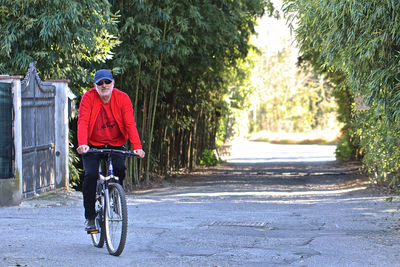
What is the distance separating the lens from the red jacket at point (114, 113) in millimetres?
6609

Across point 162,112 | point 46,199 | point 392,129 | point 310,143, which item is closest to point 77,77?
point 46,199

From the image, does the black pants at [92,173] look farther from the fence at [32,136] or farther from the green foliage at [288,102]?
the green foliage at [288,102]

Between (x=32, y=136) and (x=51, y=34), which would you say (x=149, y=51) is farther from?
(x=32, y=136)

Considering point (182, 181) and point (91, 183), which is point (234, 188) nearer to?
point (182, 181)

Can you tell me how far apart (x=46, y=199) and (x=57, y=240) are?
4465 mm

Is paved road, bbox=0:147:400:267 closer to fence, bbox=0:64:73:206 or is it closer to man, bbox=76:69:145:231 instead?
fence, bbox=0:64:73:206

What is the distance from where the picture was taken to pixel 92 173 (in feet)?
22.1

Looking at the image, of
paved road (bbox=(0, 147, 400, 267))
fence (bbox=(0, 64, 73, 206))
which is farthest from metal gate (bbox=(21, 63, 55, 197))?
paved road (bbox=(0, 147, 400, 267))

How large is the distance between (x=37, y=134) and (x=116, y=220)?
18.5 feet

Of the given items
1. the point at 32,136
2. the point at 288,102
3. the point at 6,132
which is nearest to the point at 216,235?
the point at 6,132

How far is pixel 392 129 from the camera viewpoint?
376 inches

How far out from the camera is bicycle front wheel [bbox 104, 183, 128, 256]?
249 inches

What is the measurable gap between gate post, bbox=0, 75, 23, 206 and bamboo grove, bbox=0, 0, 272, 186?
6.49 ft

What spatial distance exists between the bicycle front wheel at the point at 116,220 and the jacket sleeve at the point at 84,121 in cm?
51
